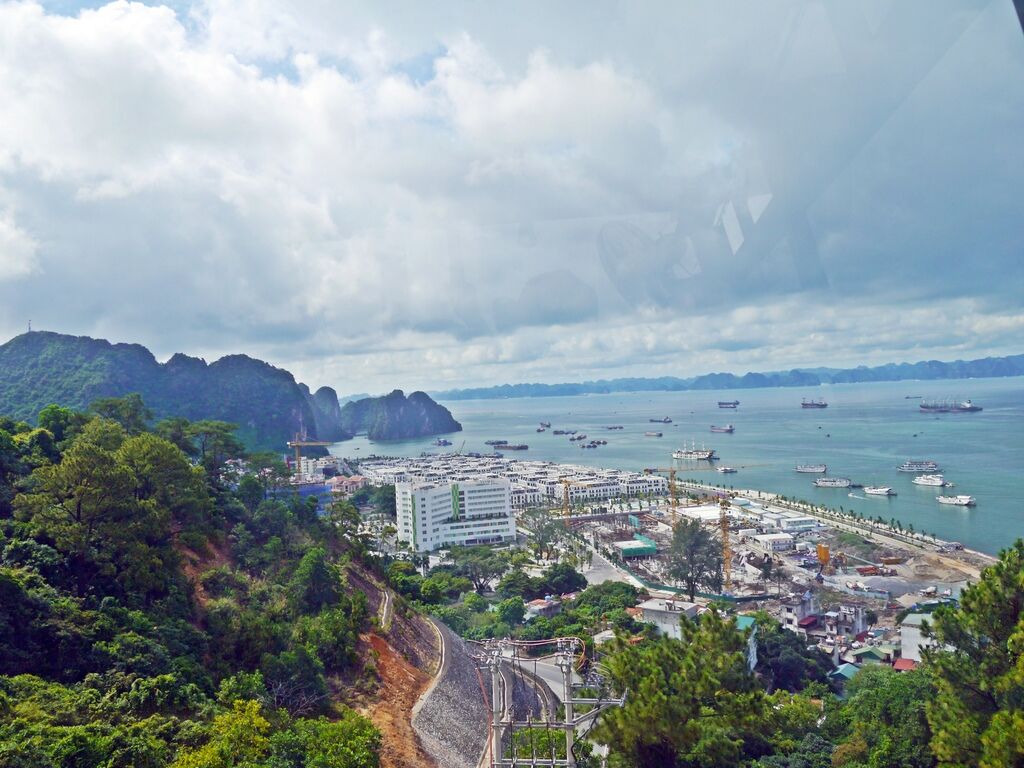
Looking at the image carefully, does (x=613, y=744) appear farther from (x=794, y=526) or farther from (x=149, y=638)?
(x=794, y=526)

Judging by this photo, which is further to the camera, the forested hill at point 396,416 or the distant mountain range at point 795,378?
the forested hill at point 396,416

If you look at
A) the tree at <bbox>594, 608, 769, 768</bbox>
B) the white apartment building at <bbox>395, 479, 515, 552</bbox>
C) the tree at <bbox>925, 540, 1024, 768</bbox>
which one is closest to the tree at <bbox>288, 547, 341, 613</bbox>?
the tree at <bbox>594, 608, 769, 768</bbox>

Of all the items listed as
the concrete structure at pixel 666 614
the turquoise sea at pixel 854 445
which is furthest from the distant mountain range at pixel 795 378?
the concrete structure at pixel 666 614

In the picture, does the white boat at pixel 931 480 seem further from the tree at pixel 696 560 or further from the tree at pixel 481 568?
the tree at pixel 481 568

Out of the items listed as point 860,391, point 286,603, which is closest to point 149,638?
point 286,603

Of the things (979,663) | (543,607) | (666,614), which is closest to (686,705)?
(979,663)

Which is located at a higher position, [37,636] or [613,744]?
[37,636]
